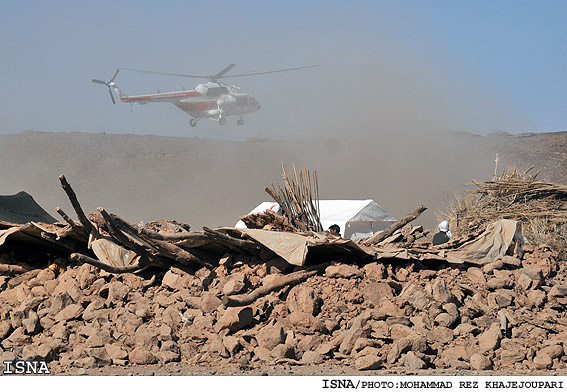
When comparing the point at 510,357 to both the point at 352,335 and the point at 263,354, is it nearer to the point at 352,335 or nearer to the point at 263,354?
the point at 352,335

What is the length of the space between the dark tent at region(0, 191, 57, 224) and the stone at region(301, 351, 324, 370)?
8.10 m

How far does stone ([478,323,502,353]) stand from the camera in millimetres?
6938

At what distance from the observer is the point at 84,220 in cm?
874

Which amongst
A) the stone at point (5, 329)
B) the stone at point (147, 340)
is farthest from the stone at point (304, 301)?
the stone at point (5, 329)

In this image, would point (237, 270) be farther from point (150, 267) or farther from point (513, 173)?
point (513, 173)

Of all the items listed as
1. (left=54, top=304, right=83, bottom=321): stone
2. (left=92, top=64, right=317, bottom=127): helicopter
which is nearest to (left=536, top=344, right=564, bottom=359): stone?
(left=54, top=304, right=83, bottom=321): stone

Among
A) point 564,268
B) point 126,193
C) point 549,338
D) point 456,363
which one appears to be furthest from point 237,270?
point 126,193

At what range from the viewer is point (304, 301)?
25.2 ft

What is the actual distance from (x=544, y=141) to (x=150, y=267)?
49.7 metres

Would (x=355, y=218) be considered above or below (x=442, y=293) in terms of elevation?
above

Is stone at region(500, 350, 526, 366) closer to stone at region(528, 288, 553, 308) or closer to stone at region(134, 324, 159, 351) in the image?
stone at region(528, 288, 553, 308)

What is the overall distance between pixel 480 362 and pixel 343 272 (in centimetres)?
197

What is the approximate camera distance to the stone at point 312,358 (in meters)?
6.90

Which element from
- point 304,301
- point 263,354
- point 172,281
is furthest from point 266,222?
point 263,354
